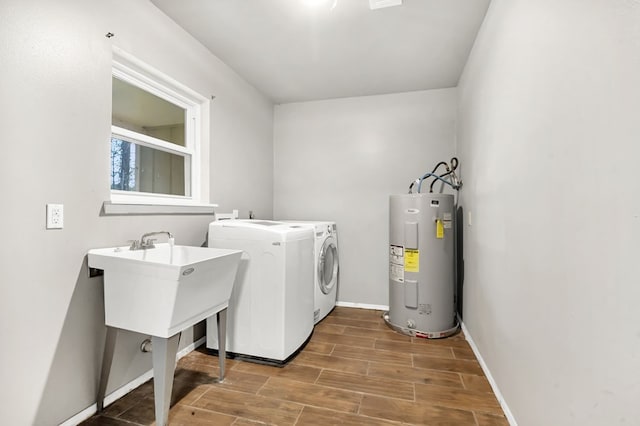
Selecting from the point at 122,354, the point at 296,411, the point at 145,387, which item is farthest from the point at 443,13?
the point at 145,387

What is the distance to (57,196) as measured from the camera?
1.44 m

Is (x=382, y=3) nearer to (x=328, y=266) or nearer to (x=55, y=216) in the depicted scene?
(x=55, y=216)

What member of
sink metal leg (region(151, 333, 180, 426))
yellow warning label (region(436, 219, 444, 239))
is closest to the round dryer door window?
yellow warning label (region(436, 219, 444, 239))

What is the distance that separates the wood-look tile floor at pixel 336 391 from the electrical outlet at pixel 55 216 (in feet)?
3.35

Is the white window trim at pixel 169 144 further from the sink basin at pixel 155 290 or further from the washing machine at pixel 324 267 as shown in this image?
the washing machine at pixel 324 267

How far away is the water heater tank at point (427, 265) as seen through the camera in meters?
2.64

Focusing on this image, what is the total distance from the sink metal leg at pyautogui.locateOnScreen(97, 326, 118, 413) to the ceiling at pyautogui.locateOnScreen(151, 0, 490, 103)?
2.06 meters

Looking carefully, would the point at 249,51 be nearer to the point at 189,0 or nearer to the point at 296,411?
the point at 189,0

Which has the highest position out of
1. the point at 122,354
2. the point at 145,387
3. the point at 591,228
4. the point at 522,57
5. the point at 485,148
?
the point at 522,57

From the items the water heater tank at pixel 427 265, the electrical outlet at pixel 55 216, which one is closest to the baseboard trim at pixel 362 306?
the water heater tank at pixel 427 265

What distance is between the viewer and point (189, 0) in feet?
6.28

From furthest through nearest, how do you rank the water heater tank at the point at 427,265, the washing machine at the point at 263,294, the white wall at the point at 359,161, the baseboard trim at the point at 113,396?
1. the white wall at the point at 359,161
2. the water heater tank at the point at 427,265
3. the washing machine at the point at 263,294
4. the baseboard trim at the point at 113,396

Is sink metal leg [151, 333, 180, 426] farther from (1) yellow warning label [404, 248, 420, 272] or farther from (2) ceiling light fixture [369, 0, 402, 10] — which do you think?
(2) ceiling light fixture [369, 0, 402, 10]

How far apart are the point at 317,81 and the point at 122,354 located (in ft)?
9.24
